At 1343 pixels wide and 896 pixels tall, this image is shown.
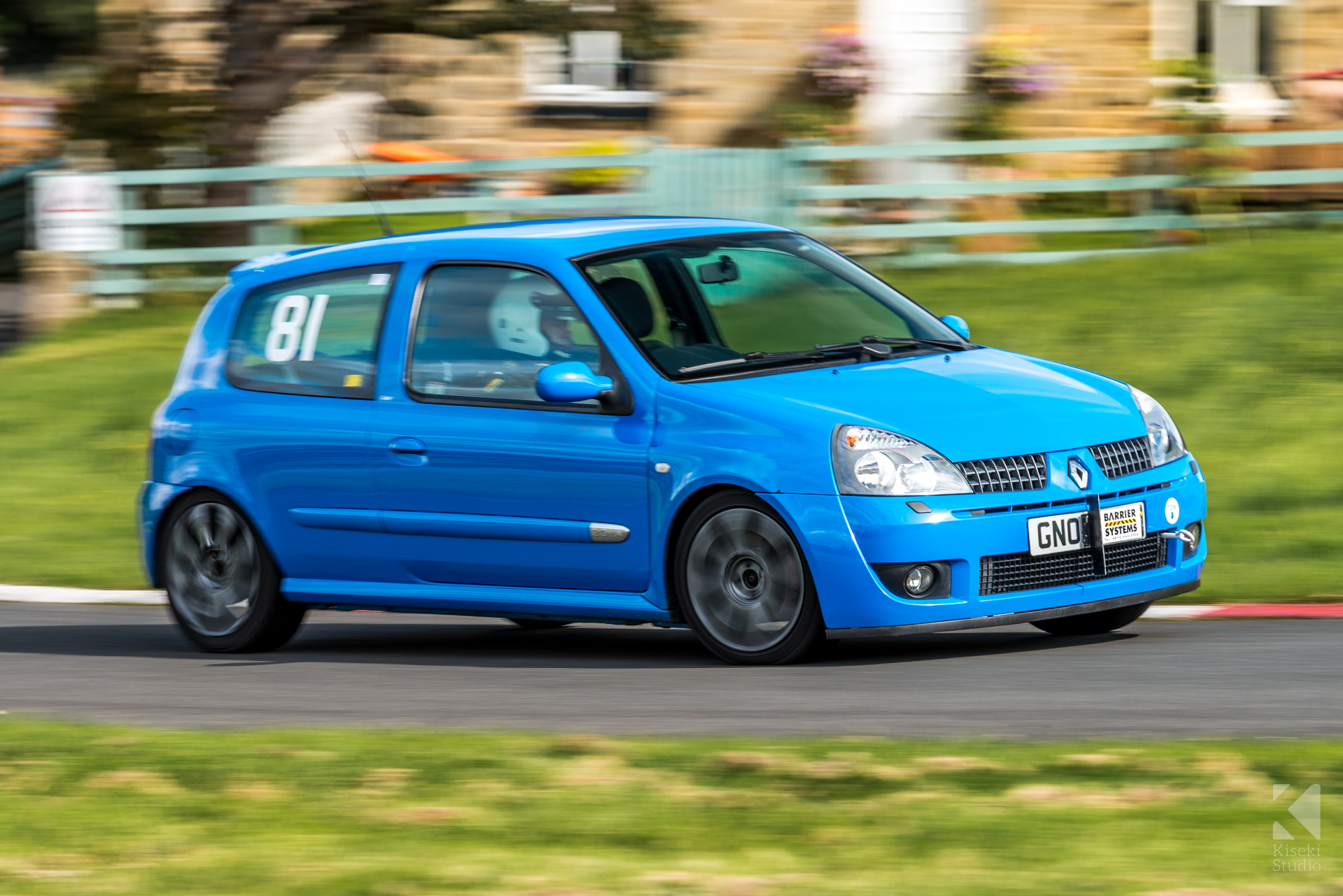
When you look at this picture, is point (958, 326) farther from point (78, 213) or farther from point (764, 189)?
point (78, 213)

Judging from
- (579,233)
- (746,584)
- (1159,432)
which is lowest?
(746,584)

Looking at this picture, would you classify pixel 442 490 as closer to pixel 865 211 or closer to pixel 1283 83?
pixel 865 211

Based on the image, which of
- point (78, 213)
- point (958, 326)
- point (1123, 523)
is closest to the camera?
point (1123, 523)

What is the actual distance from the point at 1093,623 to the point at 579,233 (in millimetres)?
2423

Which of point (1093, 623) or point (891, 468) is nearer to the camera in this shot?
point (891, 468)

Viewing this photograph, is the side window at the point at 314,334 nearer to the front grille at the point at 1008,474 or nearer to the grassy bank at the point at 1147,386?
the front grille at the point at 1008,474

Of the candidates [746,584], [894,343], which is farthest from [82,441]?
[746,584]

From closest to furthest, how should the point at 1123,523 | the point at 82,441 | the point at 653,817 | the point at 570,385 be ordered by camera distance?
the point at 653,817, the point at 1123,523, the point at 570,385, the point at 82,441

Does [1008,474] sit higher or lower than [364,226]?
higher

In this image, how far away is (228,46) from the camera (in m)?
22.1

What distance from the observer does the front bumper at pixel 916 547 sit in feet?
24.3

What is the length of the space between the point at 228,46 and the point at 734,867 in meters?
18.4

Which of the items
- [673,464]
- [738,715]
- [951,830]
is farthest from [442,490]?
[951,830]

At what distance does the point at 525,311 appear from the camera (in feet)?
27.8
